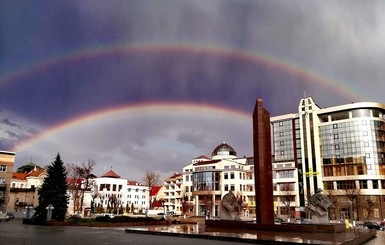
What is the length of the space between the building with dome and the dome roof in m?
→ 7.09

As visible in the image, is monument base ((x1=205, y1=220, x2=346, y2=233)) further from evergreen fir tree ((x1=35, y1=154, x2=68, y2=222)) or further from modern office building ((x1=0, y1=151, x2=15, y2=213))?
modern office building ((x1=0, y1=151, x2=15, y2=213))

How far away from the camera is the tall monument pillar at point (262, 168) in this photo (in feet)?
85.6

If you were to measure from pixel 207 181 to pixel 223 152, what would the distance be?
47.2ft

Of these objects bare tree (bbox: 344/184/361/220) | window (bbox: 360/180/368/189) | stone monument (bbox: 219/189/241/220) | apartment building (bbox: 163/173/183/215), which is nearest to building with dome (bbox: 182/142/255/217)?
apartment building (bbox: 163/173/183/215)

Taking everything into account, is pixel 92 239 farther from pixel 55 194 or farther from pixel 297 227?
pixel 55 194

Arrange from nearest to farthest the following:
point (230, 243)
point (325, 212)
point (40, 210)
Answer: point (230, 243) < point (325, 212) < point (40, 210)

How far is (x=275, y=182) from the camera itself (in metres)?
82.9

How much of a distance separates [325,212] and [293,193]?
190ft

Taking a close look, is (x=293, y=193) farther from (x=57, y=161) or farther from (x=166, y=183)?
(x=57, y=161)

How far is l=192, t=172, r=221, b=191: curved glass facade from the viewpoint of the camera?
3420 inches

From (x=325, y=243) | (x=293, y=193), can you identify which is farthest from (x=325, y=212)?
(x=293, y=193)

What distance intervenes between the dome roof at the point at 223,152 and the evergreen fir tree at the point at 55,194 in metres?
63.0

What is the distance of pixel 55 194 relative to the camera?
38.5 metres

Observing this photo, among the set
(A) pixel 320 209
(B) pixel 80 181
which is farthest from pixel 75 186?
(A) pixel 320 209
